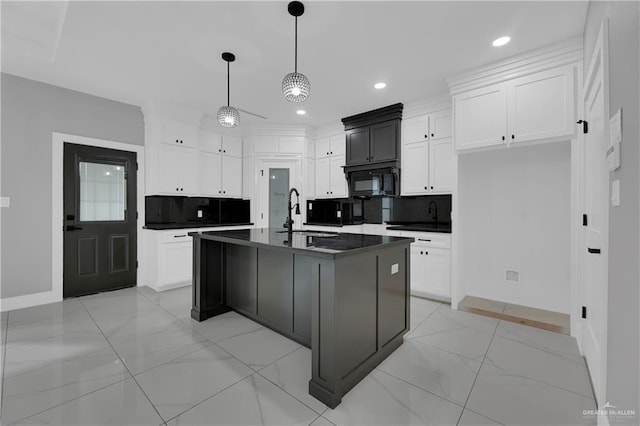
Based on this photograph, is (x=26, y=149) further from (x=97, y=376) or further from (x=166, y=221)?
(x=97, y=376)

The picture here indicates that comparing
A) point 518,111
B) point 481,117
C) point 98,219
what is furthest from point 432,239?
point 98,219

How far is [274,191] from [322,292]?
3780 millimetres

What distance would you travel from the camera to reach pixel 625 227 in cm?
117

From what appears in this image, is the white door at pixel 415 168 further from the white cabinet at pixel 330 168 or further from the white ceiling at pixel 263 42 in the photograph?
the white cabinet at pixel 330 168

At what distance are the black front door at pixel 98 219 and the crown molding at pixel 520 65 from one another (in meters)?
4.63

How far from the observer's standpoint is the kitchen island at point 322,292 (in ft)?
5.58

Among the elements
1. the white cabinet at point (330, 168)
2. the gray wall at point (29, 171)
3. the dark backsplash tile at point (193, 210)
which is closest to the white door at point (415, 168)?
the white cabinet at point (330, 168)

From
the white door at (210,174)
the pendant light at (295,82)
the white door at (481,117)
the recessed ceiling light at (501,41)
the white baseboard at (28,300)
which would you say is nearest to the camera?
the pendant light at (295,82)

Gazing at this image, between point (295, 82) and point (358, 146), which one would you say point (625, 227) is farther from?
point (358, 146)

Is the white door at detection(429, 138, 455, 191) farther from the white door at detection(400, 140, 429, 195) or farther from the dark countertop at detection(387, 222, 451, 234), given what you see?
the dark countertop at detection(387, 222, 451, 234)

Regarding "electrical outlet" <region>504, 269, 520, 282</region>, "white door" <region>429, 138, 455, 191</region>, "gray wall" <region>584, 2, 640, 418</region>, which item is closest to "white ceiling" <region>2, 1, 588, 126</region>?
"white door" <region>429, 138, 455, 191</region>

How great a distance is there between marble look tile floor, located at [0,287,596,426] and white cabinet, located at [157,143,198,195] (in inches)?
82.0

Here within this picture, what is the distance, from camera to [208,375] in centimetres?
196

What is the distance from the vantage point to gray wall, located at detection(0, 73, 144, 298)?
3240 millimetres
